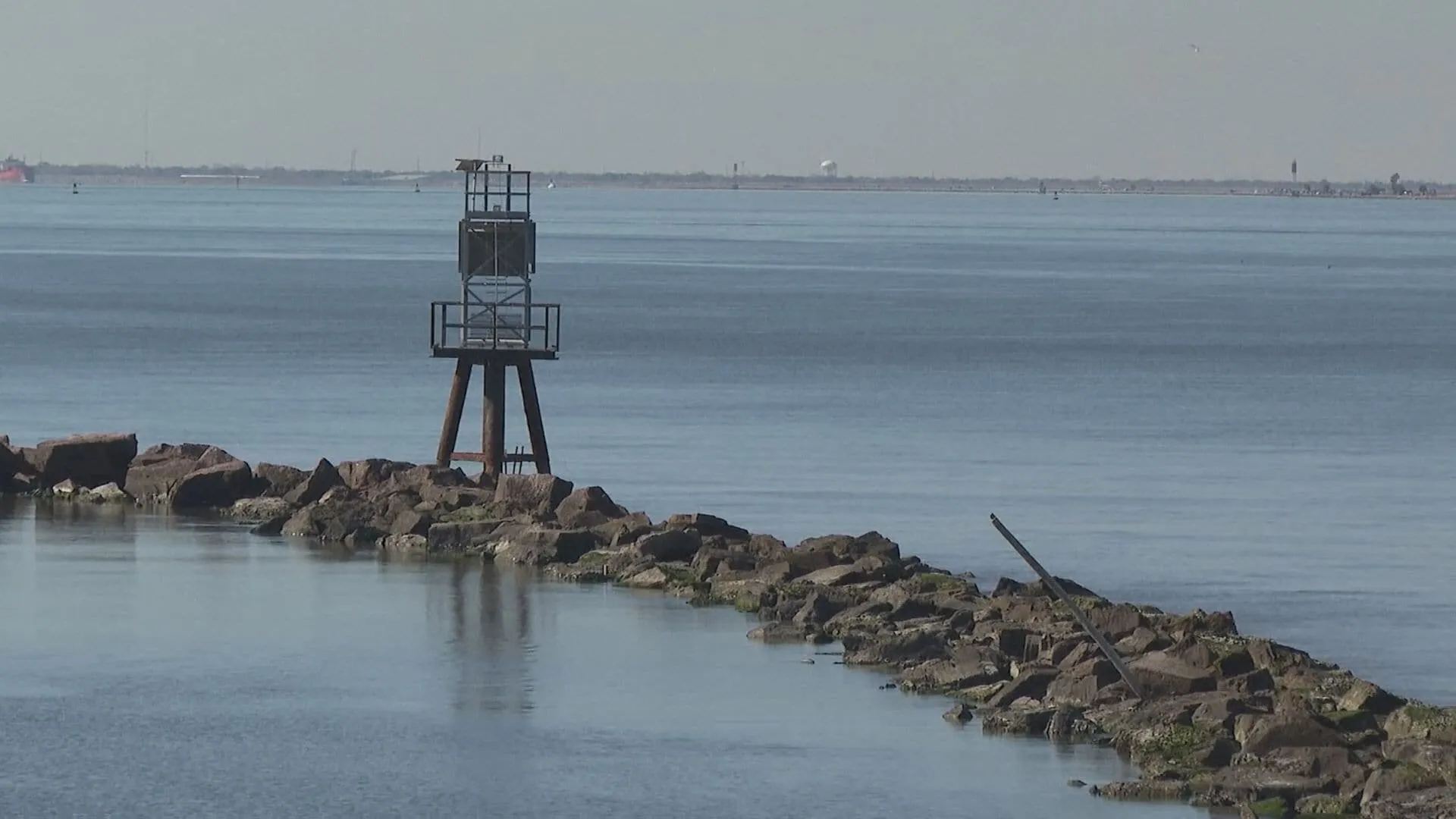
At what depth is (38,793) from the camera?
23.2 m

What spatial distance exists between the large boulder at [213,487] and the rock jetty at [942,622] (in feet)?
0.12

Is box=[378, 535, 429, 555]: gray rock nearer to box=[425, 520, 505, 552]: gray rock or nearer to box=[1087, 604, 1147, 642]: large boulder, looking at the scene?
box=[425, 520, 505, 552]: gray rock

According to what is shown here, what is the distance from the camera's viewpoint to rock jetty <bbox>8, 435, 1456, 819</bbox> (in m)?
23.0

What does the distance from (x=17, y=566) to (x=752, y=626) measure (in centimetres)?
1029

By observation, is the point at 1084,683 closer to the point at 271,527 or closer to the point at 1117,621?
the point at 1117,621

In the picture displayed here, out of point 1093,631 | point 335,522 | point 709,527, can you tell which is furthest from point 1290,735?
point 335,522

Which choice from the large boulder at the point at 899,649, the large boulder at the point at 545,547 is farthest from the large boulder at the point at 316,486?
the large boulder at the point at 899,649

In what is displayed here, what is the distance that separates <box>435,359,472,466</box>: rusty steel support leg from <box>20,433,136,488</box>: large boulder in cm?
487

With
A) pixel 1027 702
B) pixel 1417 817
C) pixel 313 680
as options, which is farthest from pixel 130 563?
pixel 1417 817

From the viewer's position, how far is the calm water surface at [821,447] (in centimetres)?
2889

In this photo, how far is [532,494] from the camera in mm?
37500

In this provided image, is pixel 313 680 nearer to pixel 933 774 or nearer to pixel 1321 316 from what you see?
pixel 933 774

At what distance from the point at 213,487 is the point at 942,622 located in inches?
584

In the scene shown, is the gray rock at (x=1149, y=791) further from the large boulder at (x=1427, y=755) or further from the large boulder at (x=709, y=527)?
the large boulder at (x=709, y=527)
